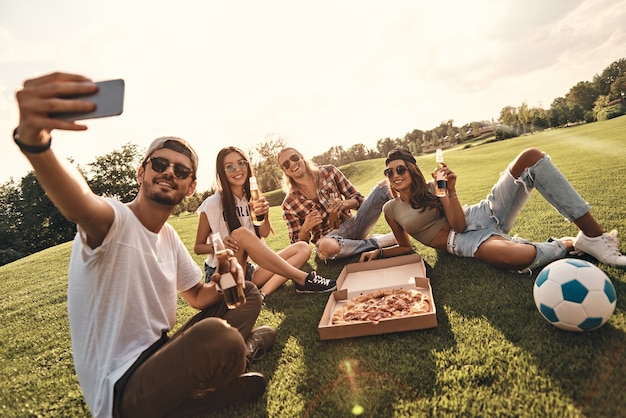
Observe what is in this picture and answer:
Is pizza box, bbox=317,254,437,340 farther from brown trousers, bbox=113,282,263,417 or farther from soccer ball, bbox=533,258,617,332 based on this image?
brown trousers, bbox=113,282,263,417

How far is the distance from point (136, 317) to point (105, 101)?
158 centimetres

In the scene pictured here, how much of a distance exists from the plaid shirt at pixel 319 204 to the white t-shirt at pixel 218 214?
108 cm

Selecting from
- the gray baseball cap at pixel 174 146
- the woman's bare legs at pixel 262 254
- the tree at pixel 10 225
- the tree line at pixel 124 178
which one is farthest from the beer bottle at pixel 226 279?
the tree at pixel 10 225

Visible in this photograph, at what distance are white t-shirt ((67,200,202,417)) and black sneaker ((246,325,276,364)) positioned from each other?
3.36ft

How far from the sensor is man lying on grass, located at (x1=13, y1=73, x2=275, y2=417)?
2.27 meters

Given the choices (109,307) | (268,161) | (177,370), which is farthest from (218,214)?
(268,161)

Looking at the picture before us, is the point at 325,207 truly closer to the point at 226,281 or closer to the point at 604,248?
the point at 226,281

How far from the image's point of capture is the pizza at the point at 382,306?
11.9ft

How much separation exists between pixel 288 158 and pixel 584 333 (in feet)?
15.3

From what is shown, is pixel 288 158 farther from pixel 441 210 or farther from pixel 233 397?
pixel 233 397

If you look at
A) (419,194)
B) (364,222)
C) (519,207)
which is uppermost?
(419,194)

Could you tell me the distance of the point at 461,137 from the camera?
87.6 metres

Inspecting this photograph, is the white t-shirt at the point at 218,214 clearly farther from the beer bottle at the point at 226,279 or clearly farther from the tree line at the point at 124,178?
the tree line at the point at 124,178

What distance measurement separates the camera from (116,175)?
49.7 metres
